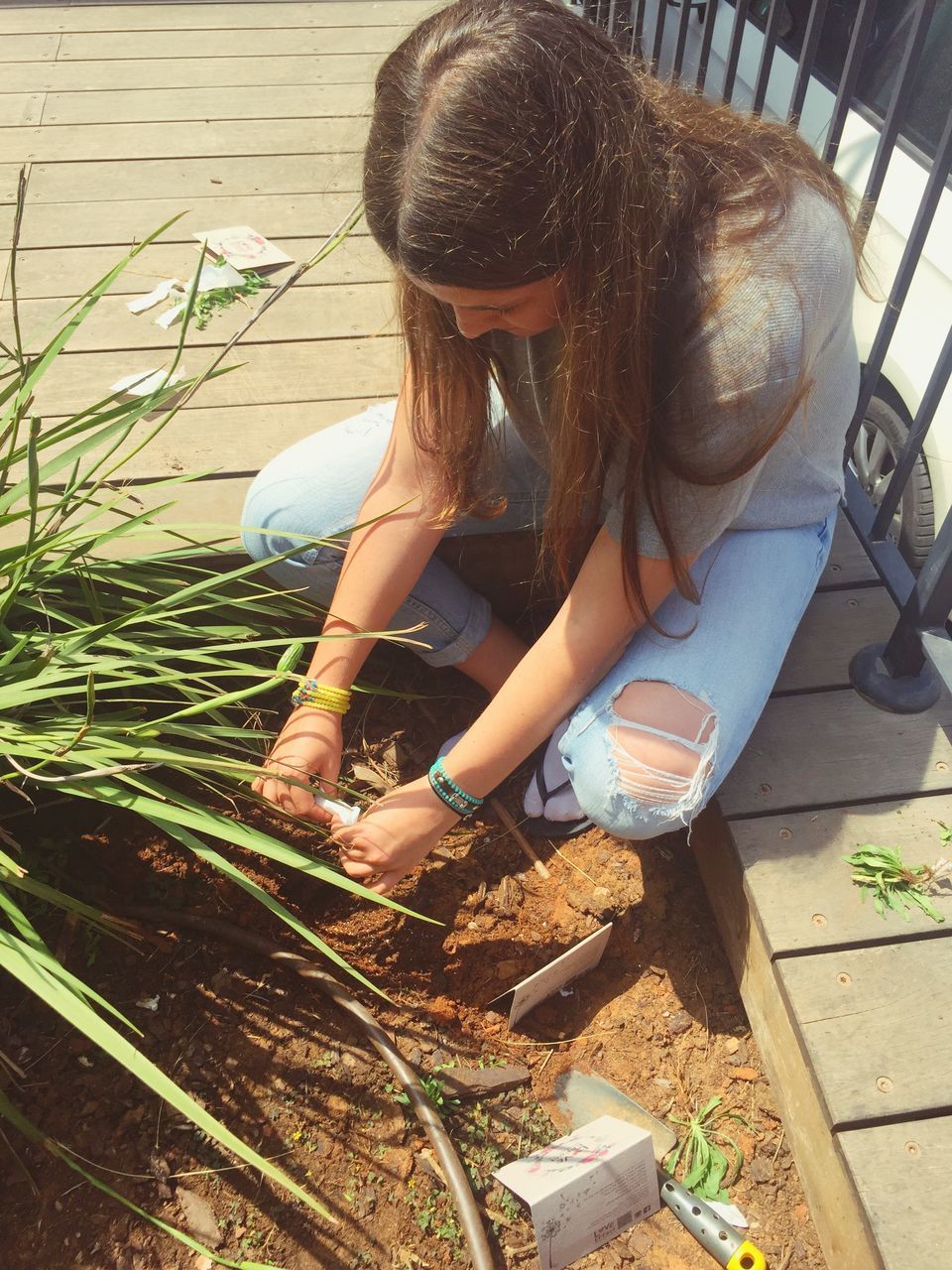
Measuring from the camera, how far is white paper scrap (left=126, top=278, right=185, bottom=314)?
2.13 m

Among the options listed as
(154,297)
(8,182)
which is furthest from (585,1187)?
(8,182)

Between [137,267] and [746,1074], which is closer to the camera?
[746,1074]

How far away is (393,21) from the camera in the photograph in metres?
3.20

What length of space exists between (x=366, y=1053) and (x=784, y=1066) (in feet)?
1.72

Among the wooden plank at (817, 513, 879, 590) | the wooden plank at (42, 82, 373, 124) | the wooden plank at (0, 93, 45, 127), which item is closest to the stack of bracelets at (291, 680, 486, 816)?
the wooden plank at (817, 513, 879, 590)

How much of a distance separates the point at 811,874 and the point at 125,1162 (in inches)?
35.7

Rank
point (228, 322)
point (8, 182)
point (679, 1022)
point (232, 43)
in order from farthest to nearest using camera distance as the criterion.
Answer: point (232, 43) < point (8, 182) < point (228, 322) < point (679, 1022)

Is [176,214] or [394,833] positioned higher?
[176,214]

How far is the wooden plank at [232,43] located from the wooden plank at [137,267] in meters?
1.10

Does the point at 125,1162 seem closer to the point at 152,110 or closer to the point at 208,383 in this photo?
the point at 208,383

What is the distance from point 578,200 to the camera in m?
0.93

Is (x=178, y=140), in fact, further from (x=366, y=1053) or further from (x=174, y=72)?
(x=366, y=1053)

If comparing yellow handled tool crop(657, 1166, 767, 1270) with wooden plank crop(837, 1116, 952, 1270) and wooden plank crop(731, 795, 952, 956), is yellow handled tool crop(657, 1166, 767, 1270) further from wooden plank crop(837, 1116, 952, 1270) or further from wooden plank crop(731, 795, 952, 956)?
wooden plank crop(731, 795, 952, 956)

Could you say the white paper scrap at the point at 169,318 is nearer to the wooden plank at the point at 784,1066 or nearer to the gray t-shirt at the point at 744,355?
the gray t-shirt at the point at 744,355
